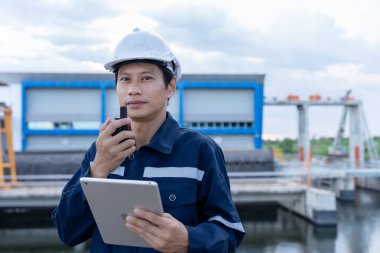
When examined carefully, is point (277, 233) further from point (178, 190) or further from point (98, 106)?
point (98, 106)

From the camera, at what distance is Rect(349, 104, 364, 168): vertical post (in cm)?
2859

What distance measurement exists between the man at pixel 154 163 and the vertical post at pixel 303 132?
27.3 meters

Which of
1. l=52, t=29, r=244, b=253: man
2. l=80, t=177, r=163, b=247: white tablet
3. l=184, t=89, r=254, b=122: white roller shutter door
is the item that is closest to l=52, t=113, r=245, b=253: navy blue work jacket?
l=52, t=29, r=244, b=253: man

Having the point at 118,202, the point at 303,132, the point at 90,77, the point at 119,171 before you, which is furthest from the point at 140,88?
the point at 303,132

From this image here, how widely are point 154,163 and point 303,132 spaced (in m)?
28.7

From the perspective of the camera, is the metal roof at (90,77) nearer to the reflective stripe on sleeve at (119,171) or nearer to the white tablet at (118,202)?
the reflective stripe on sleeve at (119,171)

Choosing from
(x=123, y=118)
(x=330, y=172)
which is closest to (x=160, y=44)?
(x=123, y=118)

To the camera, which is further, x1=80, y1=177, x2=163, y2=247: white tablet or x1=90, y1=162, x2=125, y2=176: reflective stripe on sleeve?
x1=90, y1=162, x2=125, y2=176: reflective stripe on sleeve

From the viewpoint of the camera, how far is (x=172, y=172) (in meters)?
1.70

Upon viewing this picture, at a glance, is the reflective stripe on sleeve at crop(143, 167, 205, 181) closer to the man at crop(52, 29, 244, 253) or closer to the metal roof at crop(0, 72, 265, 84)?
the man at crop(52, 29, 244, 253)

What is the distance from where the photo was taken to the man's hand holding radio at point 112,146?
5.24 feet

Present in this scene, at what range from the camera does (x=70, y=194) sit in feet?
5.59

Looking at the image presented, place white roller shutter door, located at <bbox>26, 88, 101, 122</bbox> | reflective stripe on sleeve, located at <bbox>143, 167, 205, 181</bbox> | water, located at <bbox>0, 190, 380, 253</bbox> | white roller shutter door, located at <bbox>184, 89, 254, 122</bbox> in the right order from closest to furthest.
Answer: reflective stripe on sleeve, located at <bbox>143, 167, 205, 181</bbox> → water, located at <bbox>0, 190, 380, 253</bbox> → white roller shutter door, located at <bbox>26, 88, 101, 122</bbox> → white roller shutter door, located at <bbox>184, 89, 254, 122</bbox>

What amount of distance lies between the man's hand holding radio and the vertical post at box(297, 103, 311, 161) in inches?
1084
